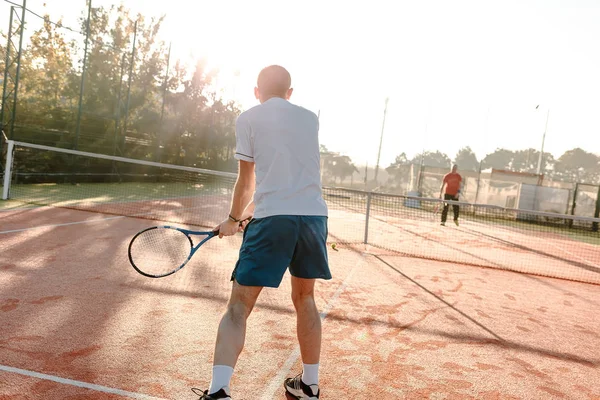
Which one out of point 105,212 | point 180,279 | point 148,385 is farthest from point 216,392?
point 105,212

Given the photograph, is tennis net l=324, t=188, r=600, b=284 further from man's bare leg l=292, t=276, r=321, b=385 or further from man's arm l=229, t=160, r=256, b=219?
man's arm l=229, t=160, r=256, b=219

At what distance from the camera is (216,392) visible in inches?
92.6

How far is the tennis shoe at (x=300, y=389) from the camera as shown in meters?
2.73

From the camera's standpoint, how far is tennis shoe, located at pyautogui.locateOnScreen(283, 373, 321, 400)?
107 inches

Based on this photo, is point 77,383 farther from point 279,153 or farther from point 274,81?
point 274,81

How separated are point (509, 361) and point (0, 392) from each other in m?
3.38

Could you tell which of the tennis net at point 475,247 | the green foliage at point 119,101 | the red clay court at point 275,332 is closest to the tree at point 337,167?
the green foliage at point 119,101

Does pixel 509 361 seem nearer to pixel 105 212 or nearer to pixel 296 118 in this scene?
pixel 296 118

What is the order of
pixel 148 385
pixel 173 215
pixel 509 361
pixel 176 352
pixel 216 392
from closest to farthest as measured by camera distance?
pixel 216 392 → pixel 148 385 → pixel 176 352 → pixel 509 361 → pixel 173 215

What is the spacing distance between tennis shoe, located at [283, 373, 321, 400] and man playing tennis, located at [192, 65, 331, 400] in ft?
1.14

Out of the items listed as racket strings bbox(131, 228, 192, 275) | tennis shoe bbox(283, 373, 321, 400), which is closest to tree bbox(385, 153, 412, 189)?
racket strings bbox(131, 228, 192, 275)

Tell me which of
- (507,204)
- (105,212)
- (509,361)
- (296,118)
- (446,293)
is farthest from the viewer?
(507,204)

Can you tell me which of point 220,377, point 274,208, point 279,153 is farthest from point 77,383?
point 279,153

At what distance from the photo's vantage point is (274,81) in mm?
2611
